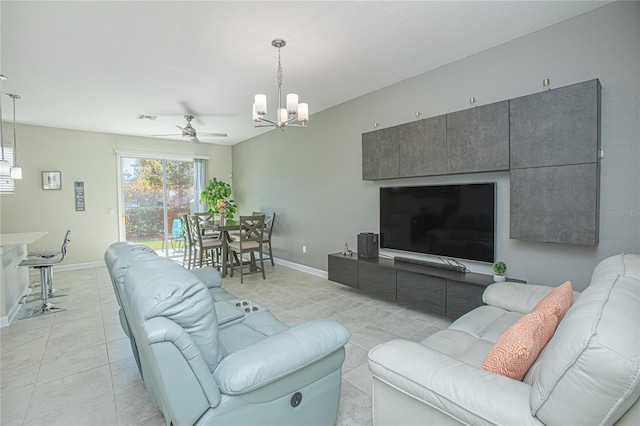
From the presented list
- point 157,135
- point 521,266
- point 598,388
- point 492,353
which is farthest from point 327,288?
point 157,135

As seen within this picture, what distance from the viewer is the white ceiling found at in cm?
230

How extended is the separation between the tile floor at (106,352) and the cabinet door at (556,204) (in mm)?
1234

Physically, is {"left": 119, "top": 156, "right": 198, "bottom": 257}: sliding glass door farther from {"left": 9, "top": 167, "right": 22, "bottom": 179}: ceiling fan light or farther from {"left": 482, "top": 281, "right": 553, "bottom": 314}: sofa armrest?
{"left": 482, "top": 281, "right": 553, "bottom": 314}: sofa armrest

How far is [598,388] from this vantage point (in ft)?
2.54

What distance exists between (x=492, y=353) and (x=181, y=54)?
344 centimetres

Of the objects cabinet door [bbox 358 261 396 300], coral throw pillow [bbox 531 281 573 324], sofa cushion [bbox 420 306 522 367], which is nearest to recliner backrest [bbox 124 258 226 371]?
sofa cushion [bbox 420 306 522 367]

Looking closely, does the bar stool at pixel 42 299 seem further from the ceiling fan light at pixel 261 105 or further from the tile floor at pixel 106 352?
the ceiling fan light at pixel 261 105

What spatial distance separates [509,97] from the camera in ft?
9.19

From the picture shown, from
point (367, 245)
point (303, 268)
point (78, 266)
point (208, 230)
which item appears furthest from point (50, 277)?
point (367, 245)

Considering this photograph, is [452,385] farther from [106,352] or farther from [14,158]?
[14,158]

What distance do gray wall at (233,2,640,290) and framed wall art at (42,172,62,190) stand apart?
455cm

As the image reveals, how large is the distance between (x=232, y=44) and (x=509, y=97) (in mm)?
2614

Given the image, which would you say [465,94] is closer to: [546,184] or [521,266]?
[546,184]

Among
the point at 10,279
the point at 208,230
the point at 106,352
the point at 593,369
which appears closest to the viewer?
the point at 593,369
